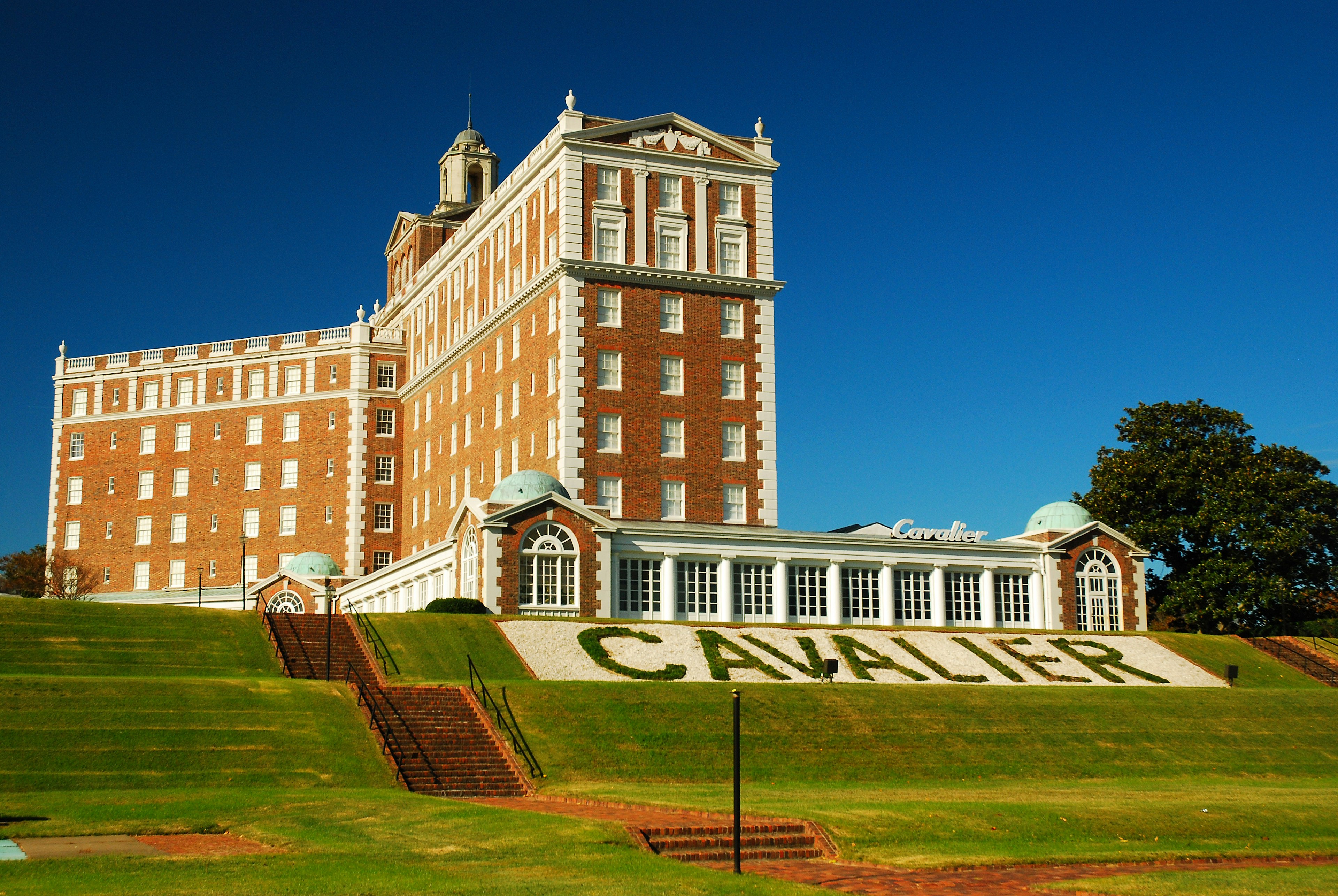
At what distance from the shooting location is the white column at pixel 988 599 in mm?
60562

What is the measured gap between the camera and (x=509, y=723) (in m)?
35.2

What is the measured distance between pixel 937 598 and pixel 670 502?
42.9ft

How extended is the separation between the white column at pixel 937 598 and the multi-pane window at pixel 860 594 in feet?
8.09

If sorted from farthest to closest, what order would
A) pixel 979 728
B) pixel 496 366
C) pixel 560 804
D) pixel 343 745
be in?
1. pixel 496 366
2. pixel 979 728
3. pixel 343 745
4. pixel 560 804

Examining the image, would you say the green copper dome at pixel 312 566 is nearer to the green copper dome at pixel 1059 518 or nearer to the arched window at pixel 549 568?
the arched window at pixel 549 568

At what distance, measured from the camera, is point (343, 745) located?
32.7 m

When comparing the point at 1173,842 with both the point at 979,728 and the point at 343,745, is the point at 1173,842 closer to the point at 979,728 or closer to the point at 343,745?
the point at 979,728

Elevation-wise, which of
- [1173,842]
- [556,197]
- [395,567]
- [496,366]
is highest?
[556,197]

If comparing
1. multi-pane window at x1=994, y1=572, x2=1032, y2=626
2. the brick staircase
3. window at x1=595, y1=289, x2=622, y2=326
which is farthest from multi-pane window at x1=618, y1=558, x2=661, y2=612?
multi-pane window at x1=994, y1=572, x2=1032, y2=626

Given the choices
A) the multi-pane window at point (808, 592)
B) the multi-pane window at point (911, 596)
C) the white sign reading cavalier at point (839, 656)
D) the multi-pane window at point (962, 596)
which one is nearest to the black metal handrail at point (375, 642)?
the white sign reading cavalier at point (839, 656)

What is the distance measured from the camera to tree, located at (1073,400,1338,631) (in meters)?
67.6

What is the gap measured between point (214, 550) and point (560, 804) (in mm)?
69300

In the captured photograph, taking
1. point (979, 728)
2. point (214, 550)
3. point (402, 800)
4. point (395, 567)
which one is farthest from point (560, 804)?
point (214, 550)

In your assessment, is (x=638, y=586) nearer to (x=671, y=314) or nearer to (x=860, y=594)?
Answer: (x=860, y=594)
